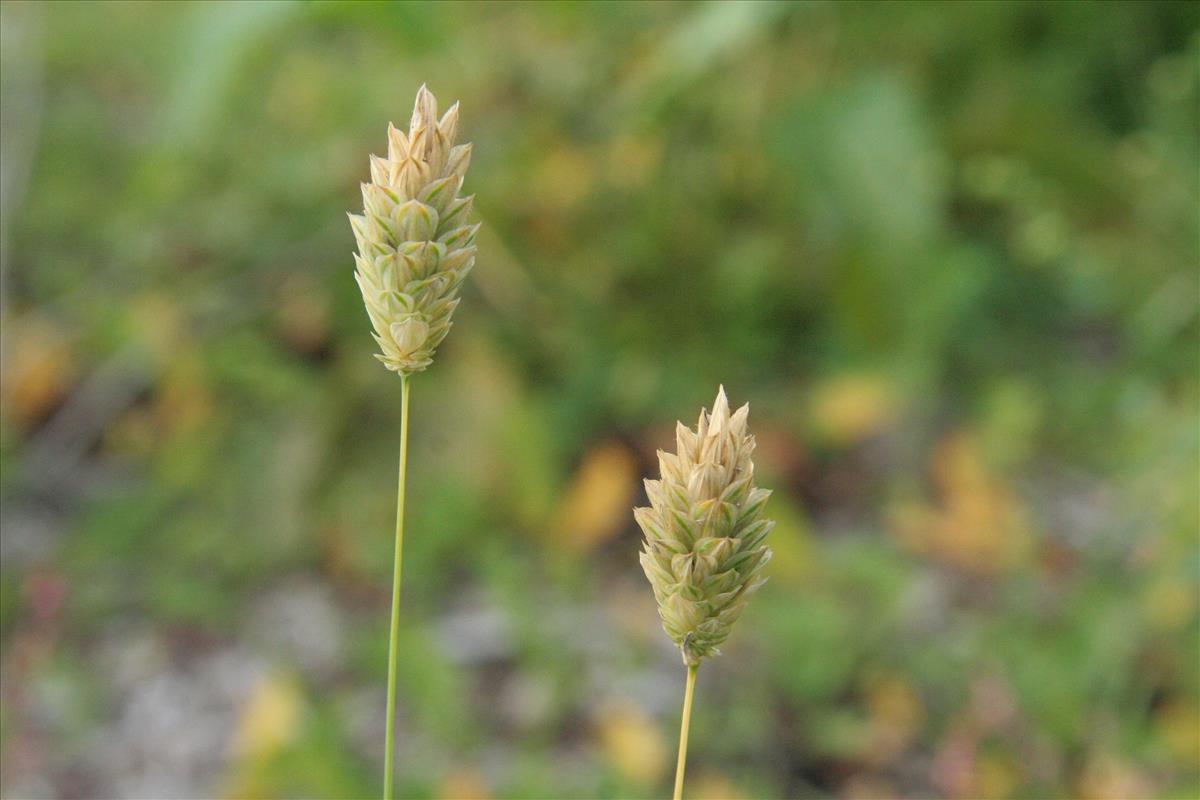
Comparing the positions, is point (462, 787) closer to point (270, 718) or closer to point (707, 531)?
point (270, 718)

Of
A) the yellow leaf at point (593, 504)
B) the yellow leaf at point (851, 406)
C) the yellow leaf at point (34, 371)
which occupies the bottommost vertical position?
the yellow leaf at point (593, 504)

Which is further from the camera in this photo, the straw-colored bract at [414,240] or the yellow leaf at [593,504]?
the yellow leaf at [593,504]

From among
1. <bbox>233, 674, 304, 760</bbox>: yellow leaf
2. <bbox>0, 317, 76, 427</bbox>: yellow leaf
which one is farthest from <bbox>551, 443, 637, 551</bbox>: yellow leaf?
<bbox>0, 317, 76, 427</bbox>: yellow leaf

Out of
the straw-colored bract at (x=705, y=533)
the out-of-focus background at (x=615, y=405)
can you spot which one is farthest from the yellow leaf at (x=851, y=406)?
the straw-colored bract at (x=705, y=533)

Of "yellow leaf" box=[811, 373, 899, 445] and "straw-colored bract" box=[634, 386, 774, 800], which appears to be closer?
"straw-colored bract" box=[634, 386, 774, 800]

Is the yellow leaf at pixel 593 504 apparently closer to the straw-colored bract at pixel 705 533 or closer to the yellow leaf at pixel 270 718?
the yellow leaf at pixel 270 718

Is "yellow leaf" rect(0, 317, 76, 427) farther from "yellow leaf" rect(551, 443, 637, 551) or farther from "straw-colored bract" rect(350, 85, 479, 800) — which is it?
"straw-colored bract" rect(350, 85, 479, 800)

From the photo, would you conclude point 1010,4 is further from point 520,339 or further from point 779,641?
point 779,641
